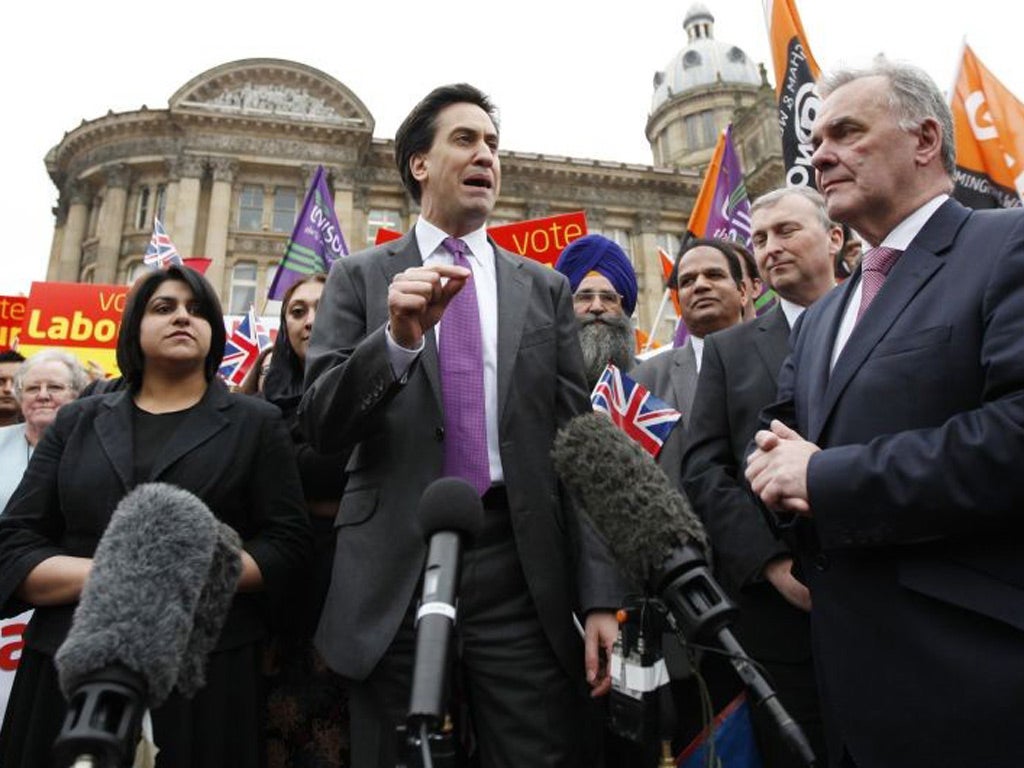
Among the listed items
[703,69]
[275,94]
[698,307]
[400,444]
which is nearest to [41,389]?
[400,444]

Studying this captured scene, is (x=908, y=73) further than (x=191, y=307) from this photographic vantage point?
No

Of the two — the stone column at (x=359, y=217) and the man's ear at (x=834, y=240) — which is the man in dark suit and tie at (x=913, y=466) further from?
the stone column at (x=359, y=217)

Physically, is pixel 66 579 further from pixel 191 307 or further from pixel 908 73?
pixel 908 73

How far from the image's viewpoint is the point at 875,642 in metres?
1.69

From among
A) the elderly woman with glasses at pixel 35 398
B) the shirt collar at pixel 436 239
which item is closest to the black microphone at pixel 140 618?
the shirt collar at pixel 436 239

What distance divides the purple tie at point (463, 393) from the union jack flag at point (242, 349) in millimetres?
5004

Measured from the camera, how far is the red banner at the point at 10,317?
10672 mm

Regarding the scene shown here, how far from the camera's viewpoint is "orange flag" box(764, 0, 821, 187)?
5.63 m

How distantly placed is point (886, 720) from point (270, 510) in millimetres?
1946

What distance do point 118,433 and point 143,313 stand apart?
507mm

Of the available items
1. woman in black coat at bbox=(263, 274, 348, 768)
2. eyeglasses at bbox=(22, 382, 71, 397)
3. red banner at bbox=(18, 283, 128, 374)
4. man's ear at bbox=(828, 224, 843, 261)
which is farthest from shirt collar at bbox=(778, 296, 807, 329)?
red banner at bbox=(18, 283, 128, 374)

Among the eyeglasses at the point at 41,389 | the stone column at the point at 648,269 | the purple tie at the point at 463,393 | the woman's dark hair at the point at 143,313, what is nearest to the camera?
the purple tie at the point at 463,393

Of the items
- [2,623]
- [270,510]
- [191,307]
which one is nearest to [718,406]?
[270,510]

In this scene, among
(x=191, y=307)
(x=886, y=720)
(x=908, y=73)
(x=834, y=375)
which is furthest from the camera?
(x=191, y=307)
